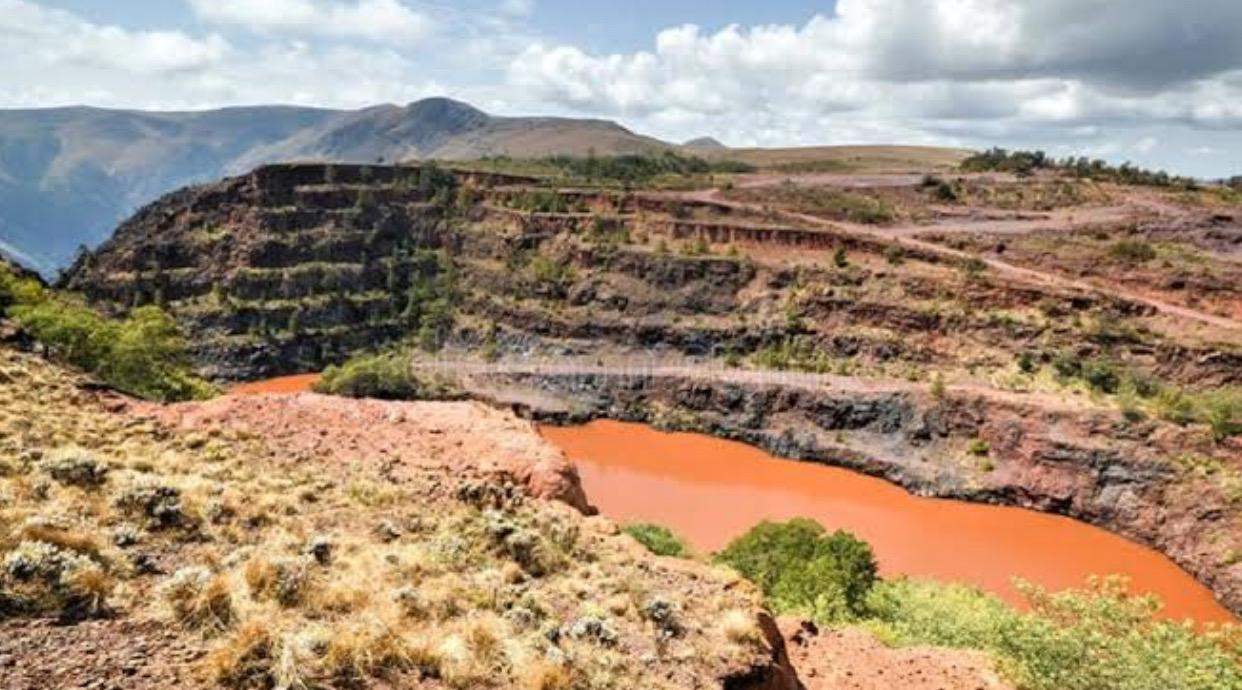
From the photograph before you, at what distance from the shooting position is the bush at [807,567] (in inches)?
877

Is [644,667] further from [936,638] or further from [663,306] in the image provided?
[663,306]

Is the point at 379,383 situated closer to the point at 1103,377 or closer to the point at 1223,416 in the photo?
the point at 1103,377

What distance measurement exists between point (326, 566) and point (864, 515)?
104 ft

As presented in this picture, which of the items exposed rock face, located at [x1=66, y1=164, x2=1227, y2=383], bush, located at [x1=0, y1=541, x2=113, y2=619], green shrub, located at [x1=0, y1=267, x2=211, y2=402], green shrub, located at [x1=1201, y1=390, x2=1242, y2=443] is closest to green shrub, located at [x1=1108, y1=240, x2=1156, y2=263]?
exposed rock face, located at [x1=66, y1=164, x2=1227, y2=383]

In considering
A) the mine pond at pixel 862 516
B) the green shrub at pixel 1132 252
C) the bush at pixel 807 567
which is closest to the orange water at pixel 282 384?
the mine pond at pixel 862 516

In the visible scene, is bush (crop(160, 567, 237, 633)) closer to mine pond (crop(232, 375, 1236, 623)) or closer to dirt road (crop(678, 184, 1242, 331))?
mine pond (crop(232, 375, 1236, 623))

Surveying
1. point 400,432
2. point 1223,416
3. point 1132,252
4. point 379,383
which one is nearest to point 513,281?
point 379,383

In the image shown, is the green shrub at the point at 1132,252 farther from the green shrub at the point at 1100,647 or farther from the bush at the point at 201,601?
the bush at the point at 201,601

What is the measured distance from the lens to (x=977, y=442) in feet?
136

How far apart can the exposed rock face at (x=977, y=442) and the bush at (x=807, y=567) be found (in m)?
15.3

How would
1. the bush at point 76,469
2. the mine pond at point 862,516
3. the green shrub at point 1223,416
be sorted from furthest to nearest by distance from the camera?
the green shrub at point 1223,416, the mine pond at point 862,516, the bush at point 76,469

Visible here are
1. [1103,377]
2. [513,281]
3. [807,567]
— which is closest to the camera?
[807,567]

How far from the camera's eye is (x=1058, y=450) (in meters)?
39.1

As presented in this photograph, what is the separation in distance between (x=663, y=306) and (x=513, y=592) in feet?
151
